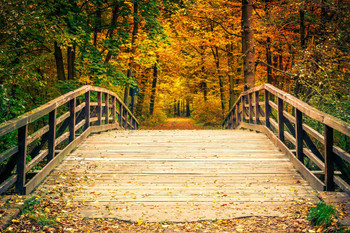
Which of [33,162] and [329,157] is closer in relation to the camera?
[329,157]

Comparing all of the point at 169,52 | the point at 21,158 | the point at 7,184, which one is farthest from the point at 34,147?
the point at 169,52

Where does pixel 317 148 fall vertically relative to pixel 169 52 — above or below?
below

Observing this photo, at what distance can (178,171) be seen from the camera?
17.5 ft

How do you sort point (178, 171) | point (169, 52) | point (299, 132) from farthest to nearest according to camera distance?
point (169, 52), point (178, 171), point (299, 132)

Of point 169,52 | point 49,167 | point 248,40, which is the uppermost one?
Answer: point 169,52

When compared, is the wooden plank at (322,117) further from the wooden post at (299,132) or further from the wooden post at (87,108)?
the wooden post at (87,108)

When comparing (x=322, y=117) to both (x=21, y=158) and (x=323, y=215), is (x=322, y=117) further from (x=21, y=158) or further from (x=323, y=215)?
(x=21, y=158)

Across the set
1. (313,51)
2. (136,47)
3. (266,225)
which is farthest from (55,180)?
(136,47)

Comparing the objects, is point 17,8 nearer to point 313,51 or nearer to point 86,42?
point 86,42

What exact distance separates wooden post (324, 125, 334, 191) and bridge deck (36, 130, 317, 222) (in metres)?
0.26

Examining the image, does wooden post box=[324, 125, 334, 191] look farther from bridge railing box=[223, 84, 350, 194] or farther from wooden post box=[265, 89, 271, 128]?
wooden post box=[265, 89, 271, 128]

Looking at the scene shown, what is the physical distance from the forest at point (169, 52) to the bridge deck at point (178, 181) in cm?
148

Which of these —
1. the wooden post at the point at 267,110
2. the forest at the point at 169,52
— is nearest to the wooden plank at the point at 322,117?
the forest at the point at 169,52

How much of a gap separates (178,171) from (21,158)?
8.05ft
